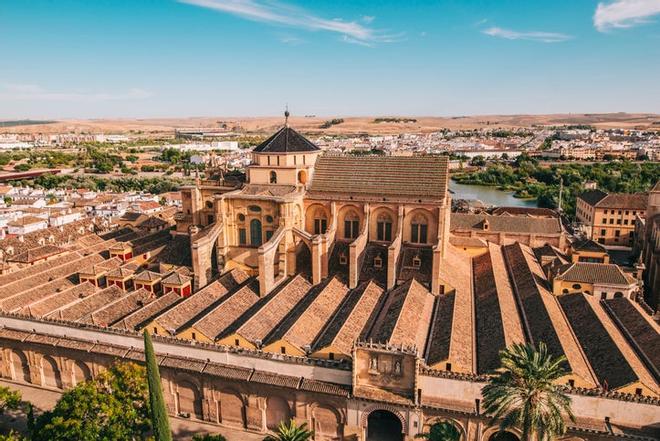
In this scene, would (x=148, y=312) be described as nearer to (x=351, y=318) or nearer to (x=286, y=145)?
(x=351, y=318)

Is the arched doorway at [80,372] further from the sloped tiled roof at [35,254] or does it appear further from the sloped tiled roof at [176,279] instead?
the sloped tiled roof at [35,254]

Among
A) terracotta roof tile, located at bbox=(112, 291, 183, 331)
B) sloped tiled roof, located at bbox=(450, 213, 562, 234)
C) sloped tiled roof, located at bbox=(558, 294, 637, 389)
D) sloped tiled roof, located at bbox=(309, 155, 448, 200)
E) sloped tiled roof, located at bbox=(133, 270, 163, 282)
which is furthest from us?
sloped tiled roof, located at bbox=(450, 213, 562, 234)

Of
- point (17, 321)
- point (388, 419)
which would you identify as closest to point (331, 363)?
point (388, 419)

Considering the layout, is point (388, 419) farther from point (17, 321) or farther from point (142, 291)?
point (17, 321)

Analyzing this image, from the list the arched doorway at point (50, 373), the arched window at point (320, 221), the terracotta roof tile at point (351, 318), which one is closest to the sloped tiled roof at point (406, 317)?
the terracotta roof tile at point (351, 318)

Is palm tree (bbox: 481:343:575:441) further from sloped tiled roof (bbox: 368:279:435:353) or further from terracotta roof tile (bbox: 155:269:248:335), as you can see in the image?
terracotta roof tile (bbox: 155:269:248:335)

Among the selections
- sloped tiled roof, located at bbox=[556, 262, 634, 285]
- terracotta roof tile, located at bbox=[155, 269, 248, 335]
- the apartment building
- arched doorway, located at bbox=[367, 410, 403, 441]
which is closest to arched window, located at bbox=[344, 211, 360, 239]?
terracotta roof tile, located at bbox=[155, 269, 248, 335]
